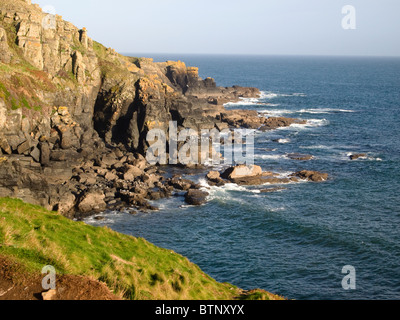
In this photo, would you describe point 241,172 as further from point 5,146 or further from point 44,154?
point 5,146

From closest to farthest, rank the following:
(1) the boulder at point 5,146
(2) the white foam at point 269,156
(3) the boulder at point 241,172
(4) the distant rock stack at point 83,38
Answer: (1) the boulder at point 5,146 < (3) the boulder at point 241,172 < (2) the white foam at point 269,156 < (4) the distant rock stack at point 83,38

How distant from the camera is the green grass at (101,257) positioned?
738 inches

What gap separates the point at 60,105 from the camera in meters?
72.3

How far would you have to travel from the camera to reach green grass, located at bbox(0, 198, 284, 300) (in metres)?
18.8

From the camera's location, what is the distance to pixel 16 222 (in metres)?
23.3

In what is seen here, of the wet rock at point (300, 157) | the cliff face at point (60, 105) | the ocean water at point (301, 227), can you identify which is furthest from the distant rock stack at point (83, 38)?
the wet rock at point (300, 157)

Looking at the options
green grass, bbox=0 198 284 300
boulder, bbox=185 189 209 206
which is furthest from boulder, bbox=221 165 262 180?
green grass, bbox=0 198 284 300

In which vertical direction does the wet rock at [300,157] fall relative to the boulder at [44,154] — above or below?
below

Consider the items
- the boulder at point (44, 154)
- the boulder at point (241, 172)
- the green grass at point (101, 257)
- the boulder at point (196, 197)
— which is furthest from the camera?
the boulder at point (241, 172)

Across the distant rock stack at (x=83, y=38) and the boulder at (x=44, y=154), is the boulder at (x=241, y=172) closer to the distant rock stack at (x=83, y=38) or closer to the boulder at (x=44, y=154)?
the boulder at (x=44, y=154)

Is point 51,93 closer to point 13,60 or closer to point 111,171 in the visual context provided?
point 13,60

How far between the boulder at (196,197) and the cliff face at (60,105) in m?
15.2

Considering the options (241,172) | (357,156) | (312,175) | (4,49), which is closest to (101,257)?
(241,172)
